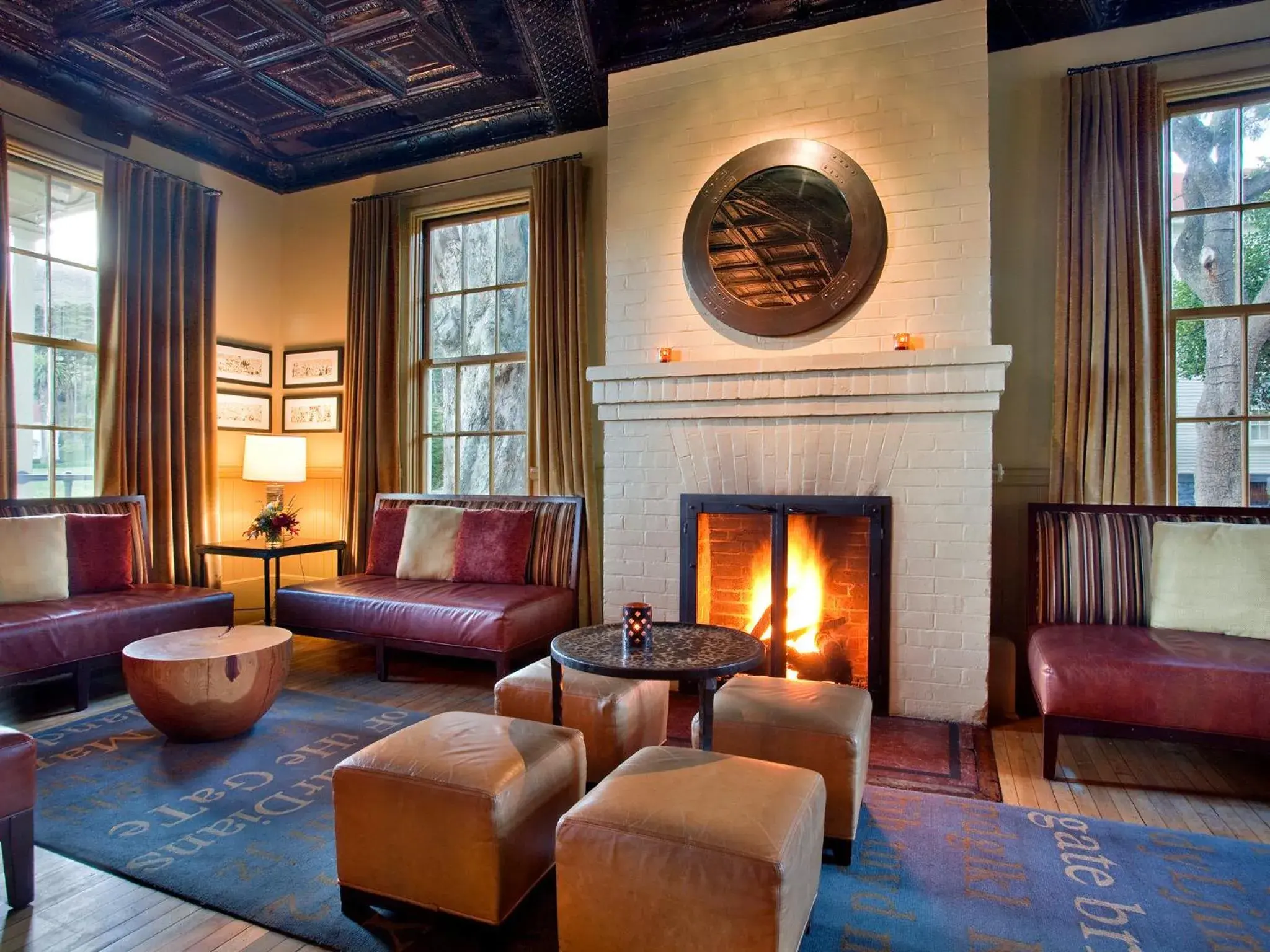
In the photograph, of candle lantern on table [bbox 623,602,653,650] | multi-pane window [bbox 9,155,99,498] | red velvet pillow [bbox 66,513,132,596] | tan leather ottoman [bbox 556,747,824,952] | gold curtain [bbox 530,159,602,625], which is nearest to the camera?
tan leather ottoman [bbox 556,747,824,952]

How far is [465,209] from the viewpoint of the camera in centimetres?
483

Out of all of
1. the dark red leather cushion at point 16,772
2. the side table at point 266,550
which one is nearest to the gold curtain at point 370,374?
the side table at point 266,550

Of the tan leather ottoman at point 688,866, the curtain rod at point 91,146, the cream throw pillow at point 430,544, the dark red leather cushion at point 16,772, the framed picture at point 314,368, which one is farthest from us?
the framed picture at point 314,368

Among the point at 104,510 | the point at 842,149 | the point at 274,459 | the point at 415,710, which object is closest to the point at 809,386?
the point at 842,149

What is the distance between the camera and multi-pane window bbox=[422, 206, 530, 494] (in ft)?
15.4

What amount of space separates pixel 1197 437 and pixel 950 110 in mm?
1832

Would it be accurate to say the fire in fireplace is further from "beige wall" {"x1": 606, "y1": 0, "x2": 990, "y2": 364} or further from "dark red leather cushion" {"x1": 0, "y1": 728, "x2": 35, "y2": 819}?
"dark red leather cushion" {"x1": 0, "y1": 728, "x2": 35, "y2": 819}

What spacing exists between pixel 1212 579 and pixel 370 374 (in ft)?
15.1

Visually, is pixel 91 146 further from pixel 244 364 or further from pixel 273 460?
pixel 273 460

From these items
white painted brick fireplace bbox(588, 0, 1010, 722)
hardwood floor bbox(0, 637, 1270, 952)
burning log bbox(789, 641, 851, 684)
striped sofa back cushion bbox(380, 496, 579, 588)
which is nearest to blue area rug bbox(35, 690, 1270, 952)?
hardwood floor bbox(0, 637, 1270, 952)

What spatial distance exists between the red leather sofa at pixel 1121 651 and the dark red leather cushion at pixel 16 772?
2.95 m

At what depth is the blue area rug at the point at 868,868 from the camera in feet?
5.38

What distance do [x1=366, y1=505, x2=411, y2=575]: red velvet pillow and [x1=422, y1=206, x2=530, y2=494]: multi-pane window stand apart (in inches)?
19.0

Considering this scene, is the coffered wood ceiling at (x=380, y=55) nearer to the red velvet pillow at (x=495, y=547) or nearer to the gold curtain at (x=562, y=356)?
the gold curtain at (x=562, y=356)
